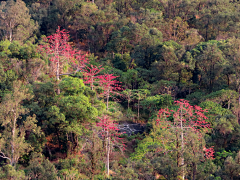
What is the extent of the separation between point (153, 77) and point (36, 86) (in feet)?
38.2

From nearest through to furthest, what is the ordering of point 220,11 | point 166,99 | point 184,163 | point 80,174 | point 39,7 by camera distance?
point 184,163, point 80,174, point 166,99, point 220,11, point 39,7

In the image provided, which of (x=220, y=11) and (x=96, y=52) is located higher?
(x=220, y=11)

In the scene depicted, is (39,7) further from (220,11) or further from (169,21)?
(220,11)

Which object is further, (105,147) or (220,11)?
(220,11)

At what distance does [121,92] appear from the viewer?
2420 cm

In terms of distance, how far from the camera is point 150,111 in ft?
74.3

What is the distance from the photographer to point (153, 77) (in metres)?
26.6

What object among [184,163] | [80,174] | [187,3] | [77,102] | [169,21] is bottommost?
[80,174]

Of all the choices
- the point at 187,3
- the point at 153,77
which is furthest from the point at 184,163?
the point at 187,3

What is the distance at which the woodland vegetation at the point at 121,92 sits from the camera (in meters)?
14.1

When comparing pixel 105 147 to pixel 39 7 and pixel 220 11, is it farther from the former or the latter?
pixel 39 7

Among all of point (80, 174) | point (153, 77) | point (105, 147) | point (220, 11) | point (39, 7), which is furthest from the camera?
point (39, 7)

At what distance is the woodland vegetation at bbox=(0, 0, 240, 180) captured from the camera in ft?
46.4

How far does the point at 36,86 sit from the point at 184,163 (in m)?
10.2
